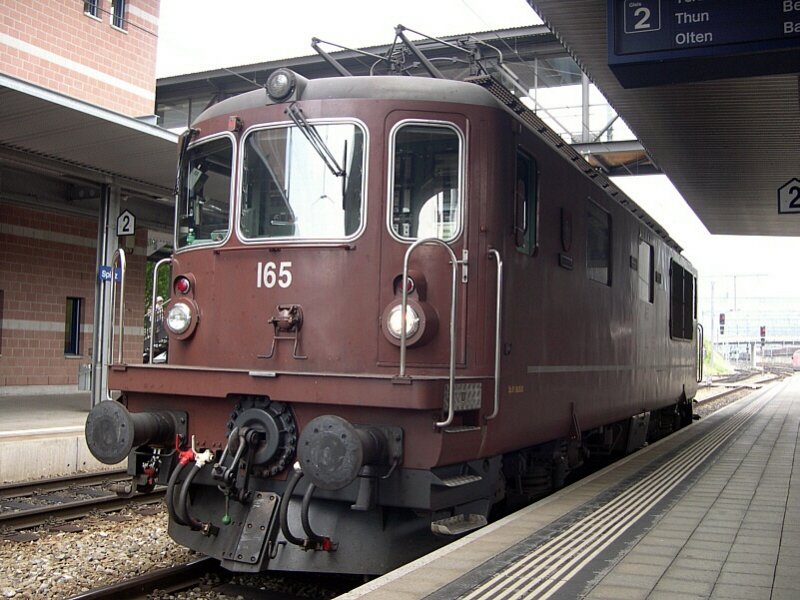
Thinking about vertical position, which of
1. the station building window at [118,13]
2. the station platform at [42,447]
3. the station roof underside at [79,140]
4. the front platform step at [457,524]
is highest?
the station building window at [118,13]

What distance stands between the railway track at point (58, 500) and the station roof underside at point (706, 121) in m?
6.84

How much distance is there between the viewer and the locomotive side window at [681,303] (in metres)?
13.6

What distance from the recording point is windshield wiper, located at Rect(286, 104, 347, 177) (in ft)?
18.9

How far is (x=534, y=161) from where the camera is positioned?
657 cm

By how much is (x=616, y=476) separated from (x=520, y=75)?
48.4 feet

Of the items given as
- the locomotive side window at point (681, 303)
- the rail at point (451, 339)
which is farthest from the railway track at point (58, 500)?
the locomotive side window at point (681, 303)

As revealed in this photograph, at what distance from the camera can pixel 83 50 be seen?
19938mm

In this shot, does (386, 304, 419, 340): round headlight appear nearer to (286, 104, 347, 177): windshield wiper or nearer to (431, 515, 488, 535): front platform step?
(286, 104, 347, 177): windshield wiper

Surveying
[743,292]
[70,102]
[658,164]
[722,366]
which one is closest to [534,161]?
[70,102]

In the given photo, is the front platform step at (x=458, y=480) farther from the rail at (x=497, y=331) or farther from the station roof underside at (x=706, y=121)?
the station roof underside at (x=706, y=121)

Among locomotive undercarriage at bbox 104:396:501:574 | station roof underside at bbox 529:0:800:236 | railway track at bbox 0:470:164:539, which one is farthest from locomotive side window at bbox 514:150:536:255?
railway track at bbox 0:470:164:539

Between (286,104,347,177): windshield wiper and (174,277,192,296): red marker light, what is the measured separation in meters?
1.50

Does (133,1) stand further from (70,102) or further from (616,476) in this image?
(616,476)

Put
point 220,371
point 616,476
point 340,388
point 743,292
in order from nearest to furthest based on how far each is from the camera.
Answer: point 340,388 → point 220,371 → point 616,476 → point 743,292
